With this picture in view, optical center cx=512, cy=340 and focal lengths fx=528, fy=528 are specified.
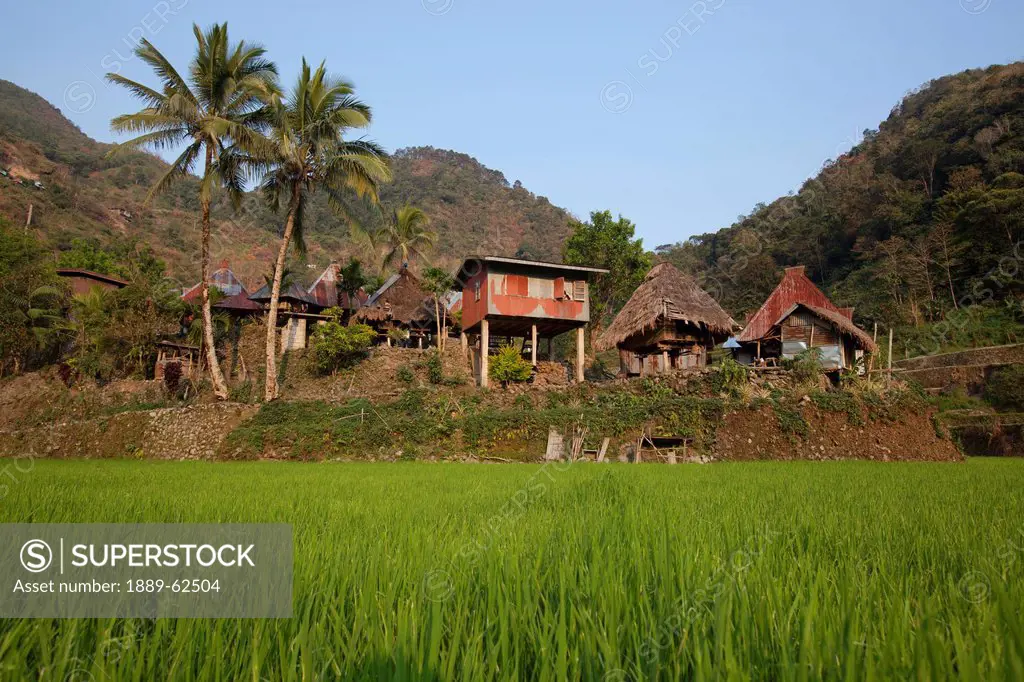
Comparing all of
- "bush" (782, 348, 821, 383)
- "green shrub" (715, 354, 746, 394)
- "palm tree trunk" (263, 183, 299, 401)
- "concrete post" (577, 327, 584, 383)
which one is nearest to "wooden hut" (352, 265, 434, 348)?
"palm tree trunk" (263, 183, 299, 401)

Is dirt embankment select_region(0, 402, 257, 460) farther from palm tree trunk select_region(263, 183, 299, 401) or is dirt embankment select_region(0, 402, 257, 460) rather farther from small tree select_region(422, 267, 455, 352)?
small tree select_region(422, 267, 455, 352)

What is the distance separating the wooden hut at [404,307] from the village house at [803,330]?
17.0 m

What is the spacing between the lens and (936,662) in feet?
2.80

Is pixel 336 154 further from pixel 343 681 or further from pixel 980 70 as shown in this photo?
pixel 980 70

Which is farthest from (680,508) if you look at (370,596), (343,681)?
(343,681)

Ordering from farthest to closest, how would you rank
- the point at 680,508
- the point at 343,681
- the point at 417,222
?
1. the point at 417,222
2. the point at 680,508
3. the point at 343,681

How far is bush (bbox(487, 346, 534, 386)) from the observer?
19.7 meters

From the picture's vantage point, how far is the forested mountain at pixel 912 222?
30.6m

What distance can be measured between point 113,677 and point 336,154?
19.5 metres

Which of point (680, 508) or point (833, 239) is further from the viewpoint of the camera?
point (833, 239)

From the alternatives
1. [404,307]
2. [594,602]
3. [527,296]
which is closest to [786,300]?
[527,296]

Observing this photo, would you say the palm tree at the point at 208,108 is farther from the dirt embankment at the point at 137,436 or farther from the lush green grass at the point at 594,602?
the lush green grass at the point at 594,602

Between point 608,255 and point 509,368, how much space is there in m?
13.3

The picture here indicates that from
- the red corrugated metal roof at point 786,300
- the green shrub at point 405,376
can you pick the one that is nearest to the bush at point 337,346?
the green shrub at point 405,376
